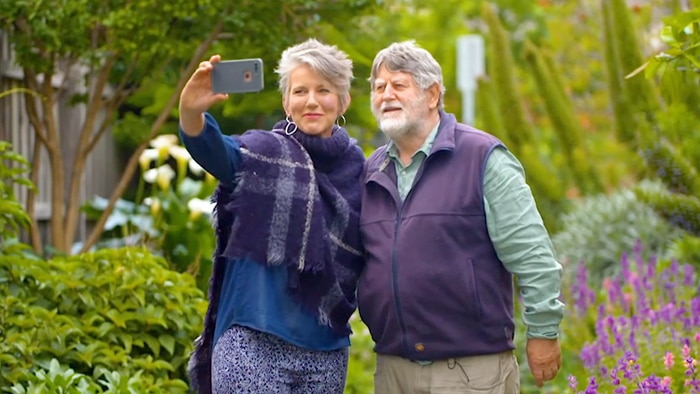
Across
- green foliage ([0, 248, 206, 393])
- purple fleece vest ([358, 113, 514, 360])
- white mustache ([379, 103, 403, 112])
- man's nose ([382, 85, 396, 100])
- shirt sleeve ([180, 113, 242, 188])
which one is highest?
man's nose ([382, 85, 396, 100])

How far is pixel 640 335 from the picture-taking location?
5473mm

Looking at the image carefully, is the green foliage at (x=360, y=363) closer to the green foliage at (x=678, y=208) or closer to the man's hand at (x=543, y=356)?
the green foliage at (x=678, y=208)

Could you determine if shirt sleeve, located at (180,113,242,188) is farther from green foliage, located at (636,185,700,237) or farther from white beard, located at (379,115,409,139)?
green foliage, located at (636,185,700,237)

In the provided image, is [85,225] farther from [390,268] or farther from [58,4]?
[390,268]

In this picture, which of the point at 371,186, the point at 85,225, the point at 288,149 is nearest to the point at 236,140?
the point at 288,149

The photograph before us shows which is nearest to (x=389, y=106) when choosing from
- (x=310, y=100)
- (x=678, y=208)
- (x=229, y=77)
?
(x=310, y=100)

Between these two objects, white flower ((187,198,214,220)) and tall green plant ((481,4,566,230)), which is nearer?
white flower ((187,198,214,220))

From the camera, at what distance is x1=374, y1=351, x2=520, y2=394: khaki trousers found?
144 inches

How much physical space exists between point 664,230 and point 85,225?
4784 mm

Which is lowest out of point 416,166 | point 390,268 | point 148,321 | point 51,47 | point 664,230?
point 664,230

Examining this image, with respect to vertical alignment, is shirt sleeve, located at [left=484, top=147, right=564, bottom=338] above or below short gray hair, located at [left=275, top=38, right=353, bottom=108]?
below

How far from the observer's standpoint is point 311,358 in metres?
3.68

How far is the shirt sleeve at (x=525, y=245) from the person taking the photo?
360 cm

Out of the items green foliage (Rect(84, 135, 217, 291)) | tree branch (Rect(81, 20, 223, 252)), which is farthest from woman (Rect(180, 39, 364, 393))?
green foliage (Rect(84, 135, 217, 291))
